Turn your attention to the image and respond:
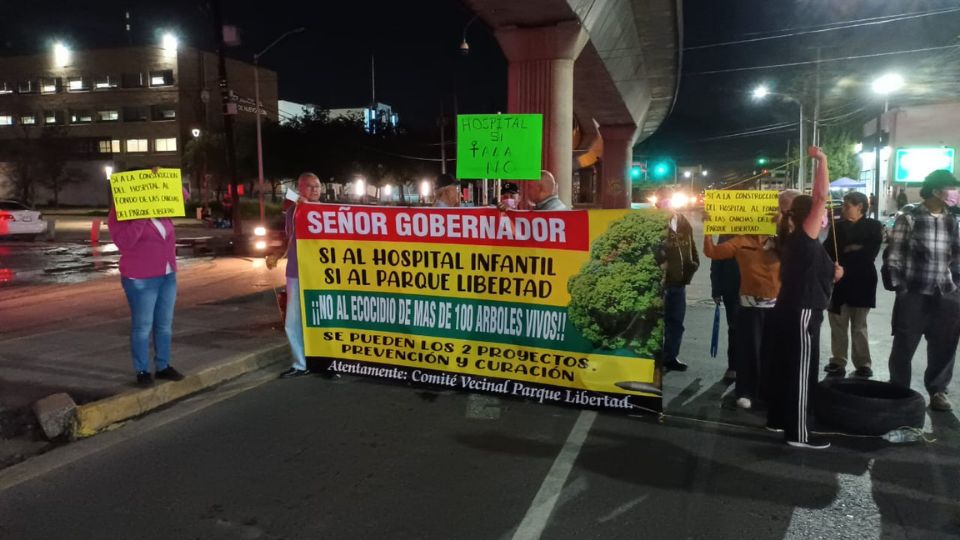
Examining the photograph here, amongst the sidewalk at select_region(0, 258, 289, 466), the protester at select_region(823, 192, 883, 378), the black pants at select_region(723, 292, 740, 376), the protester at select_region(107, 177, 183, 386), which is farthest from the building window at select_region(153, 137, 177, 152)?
the protester at select_region(823, 192, 883, 378)

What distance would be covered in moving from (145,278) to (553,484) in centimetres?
396

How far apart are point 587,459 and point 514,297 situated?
1614 mm

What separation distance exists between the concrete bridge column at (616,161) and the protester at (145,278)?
88.8 feet

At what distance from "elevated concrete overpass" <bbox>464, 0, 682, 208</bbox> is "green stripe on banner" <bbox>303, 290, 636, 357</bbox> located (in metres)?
7.65

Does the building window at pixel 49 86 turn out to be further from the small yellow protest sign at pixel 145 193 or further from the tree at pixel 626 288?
the tree at pixel 626 288

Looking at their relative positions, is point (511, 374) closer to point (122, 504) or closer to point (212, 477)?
point (212, 477)

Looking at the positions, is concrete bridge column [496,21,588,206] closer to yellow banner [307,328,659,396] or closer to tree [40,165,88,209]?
yellow banner [307,328,659,396]

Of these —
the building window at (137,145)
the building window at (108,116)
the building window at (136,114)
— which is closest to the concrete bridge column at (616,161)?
the building window at (137,145)

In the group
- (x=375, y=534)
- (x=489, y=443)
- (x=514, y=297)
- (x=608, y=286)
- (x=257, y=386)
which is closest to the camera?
(x=375, y=534)

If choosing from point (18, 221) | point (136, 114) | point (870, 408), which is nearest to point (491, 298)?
point (870, 408)

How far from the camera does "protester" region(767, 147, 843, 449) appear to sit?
4.70m

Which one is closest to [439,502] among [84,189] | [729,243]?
[729,243]

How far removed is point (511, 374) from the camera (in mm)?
5668

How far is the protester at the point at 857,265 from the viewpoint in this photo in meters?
6.25
